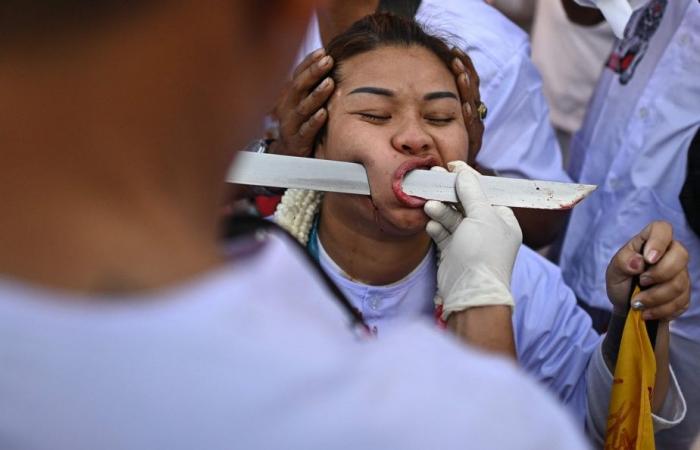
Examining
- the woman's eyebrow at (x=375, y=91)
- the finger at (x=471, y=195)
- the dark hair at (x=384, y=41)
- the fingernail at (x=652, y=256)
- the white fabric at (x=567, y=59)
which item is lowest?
the white fabric at (x=567, y=59)

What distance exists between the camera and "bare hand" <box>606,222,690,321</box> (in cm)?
163

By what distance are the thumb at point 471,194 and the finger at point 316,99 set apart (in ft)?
1.37

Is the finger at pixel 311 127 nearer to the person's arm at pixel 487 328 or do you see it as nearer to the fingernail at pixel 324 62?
the fingernail at pixel 324 62

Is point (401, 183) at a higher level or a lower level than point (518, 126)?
higher

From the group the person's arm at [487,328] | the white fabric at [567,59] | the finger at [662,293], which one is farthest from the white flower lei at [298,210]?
the white fabric at [567,59]

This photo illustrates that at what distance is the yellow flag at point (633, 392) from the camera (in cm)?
156

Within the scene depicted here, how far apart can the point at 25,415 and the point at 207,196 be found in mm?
214

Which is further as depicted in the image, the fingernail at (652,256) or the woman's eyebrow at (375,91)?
the woman's eyebrow at (375,91)

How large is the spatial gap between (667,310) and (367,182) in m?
0.66

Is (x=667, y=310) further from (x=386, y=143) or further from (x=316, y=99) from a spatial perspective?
(x=316, y=99)

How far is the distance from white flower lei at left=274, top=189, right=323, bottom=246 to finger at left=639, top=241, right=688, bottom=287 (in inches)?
29.4

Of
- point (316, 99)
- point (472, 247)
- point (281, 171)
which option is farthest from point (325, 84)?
point (472, 247)

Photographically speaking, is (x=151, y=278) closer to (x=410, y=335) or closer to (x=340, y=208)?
(x=410, y=335)

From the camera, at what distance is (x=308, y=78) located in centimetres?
190
